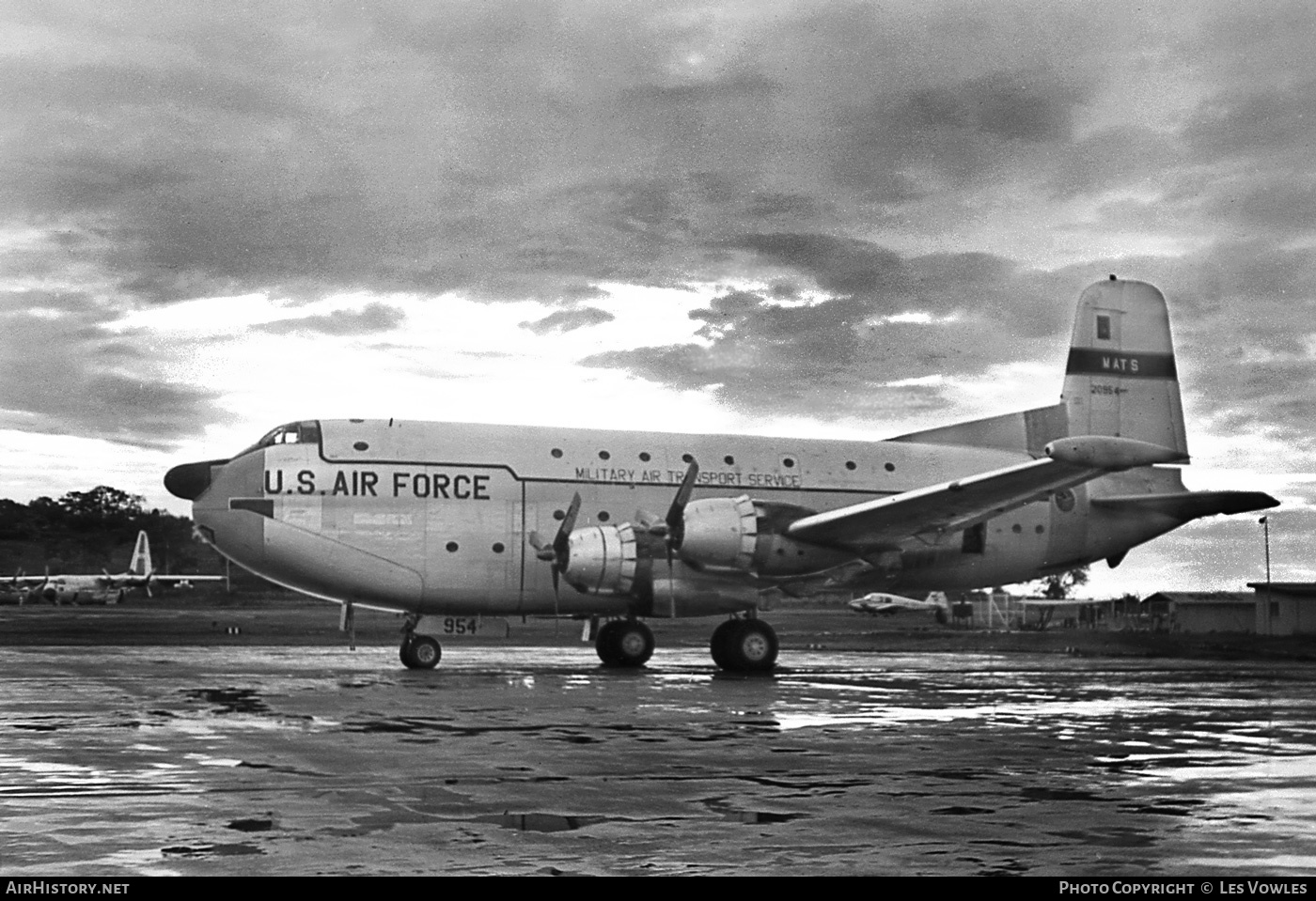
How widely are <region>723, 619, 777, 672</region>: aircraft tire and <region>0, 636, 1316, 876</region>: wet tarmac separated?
4.68 m

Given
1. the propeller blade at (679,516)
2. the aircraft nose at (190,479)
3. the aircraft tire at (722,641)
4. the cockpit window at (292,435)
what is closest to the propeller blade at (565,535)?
the propeller blade at (679,516)

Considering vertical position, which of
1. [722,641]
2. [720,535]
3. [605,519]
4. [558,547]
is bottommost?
[722,641]

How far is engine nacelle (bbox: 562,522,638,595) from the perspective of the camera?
89.5 ft

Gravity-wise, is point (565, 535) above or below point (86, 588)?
above

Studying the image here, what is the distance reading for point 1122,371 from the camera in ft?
113

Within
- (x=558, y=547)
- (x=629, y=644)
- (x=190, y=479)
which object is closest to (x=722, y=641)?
(x=629, y=644)

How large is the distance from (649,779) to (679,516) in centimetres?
1560

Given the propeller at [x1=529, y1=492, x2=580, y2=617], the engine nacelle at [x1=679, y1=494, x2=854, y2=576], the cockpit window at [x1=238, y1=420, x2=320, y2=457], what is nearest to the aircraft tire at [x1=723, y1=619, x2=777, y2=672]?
the engine nacelle at [x1=679, y1=494, x2=854, y2=576]

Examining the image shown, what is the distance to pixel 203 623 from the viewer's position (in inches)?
2537

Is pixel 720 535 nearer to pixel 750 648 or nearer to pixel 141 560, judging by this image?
pixel 750 648

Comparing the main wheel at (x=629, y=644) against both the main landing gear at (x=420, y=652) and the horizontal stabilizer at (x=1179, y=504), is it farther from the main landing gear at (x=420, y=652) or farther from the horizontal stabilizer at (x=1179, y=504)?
the horizontal stabilizer at (x=1179, y=504)

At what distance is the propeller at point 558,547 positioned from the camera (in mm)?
28047
